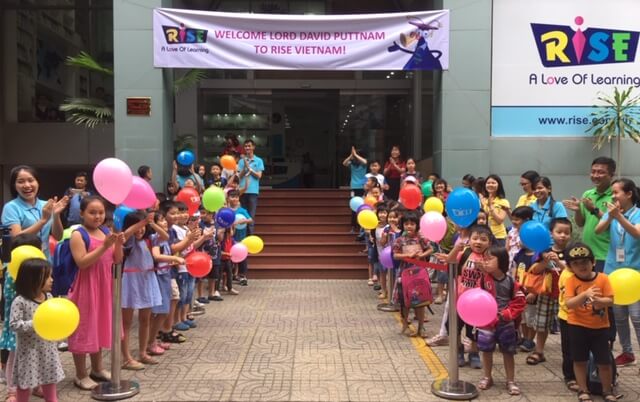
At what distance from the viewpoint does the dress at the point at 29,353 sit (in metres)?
4.02

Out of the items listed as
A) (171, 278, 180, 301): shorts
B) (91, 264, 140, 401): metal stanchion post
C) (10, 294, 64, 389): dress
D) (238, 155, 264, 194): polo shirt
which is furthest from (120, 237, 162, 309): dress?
(238, 155, 264, 194): polo shirt

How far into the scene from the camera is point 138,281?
17.4ft

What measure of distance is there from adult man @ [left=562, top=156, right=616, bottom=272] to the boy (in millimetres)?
4879

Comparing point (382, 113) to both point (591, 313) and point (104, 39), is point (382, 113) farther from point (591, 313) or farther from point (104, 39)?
point (591, 313)

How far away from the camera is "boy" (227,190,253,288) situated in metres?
9.14

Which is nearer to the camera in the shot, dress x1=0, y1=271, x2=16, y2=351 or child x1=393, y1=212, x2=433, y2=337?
dress x1=0, y1=271, x2=16, y2=351

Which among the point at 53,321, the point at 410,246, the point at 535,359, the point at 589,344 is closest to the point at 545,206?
the point at 410,246

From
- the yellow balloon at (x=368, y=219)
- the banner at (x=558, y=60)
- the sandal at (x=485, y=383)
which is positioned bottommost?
the sandal at (x=485, y=383)

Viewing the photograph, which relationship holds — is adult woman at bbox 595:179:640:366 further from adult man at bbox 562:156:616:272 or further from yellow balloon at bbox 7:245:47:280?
yellow balloon at bbox 7:245:47:280

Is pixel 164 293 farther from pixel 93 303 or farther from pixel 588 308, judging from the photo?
pixel 588 308

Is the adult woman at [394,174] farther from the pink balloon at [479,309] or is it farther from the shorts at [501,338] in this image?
the pink balloon at [479,309]

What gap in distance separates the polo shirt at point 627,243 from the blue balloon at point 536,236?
61cm

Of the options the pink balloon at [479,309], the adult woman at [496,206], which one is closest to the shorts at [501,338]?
the pink balloon at [479,309]

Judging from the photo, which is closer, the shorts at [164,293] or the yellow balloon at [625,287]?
the yellow balloon at [625,287]
